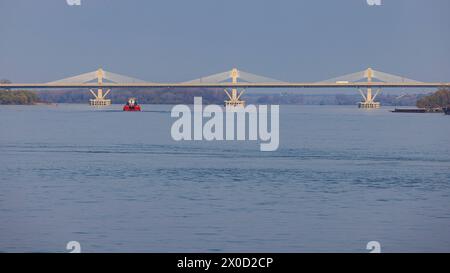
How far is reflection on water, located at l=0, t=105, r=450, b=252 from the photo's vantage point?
2109cm

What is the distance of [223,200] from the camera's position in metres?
27.7

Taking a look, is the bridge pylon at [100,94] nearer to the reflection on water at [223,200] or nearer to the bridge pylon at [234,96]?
the bridge pylon at [234,96]

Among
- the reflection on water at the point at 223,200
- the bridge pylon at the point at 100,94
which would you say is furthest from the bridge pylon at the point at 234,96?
the reflection on water at the point at 223,200

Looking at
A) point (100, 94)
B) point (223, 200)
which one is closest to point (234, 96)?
point (100, 94)

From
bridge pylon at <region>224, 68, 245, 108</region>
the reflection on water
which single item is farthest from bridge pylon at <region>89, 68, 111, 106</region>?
the reflection on water

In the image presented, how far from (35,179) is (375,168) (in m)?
11.9

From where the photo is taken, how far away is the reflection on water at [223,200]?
21094 millimetres

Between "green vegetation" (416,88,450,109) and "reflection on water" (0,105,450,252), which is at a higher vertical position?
"green vegetation" (416,88,450,109)

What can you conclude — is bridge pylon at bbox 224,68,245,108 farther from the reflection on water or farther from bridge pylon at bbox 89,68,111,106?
the reflection on water

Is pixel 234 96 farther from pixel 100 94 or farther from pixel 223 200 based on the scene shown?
pixel 223 200
